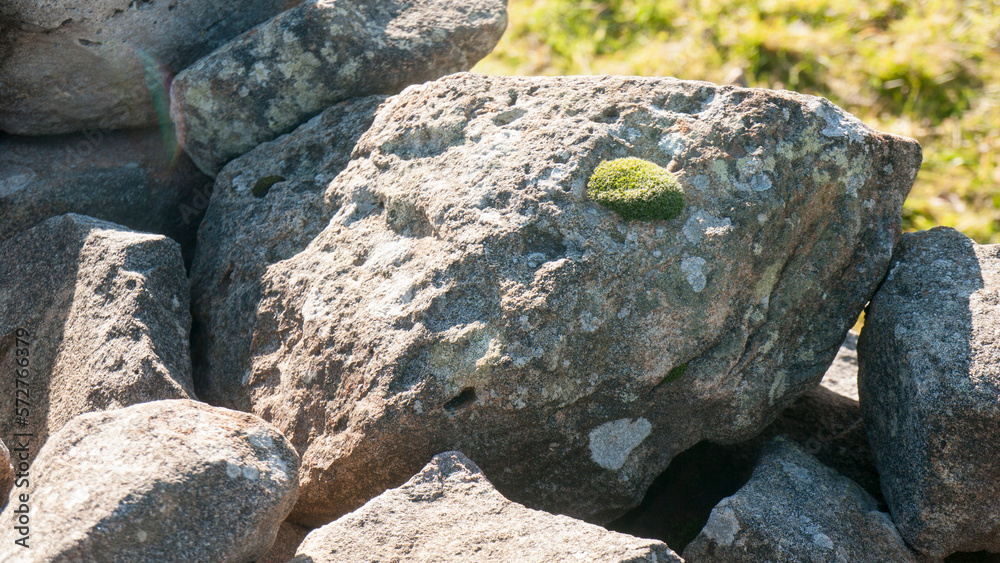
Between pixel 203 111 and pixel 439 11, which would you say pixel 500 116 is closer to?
pixel 439 11

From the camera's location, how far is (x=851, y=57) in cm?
1105

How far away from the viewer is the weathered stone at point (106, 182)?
6438 millimetres

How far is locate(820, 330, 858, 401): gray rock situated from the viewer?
21.6 feet

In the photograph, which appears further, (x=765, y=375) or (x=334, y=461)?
(x=765, y=375)

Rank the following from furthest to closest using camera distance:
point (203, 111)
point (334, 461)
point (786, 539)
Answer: point (203, 111)
point (334, 461)
point (786, 539)

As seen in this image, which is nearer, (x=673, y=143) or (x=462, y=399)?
(x=462, y=399)

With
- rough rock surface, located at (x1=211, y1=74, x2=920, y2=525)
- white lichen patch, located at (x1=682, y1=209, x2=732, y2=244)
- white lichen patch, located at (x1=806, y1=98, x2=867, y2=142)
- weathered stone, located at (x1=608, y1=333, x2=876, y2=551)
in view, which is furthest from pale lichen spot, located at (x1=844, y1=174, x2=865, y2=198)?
weathered stone, located at (x1=608, y1=333, x2=876, y2=551)

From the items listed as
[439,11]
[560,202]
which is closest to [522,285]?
[560,202]

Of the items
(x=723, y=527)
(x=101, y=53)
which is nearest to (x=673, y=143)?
(x=723, y=527)

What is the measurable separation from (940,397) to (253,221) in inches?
198

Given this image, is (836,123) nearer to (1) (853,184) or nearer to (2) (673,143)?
(1) (853,184)

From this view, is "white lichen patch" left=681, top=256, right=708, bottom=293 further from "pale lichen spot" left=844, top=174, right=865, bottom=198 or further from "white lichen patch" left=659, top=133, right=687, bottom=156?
"pale lichen spot" left=844, top=174, right=865, bottom=198

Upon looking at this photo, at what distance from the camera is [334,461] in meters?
4.77

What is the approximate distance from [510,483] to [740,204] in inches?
93.8
